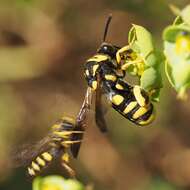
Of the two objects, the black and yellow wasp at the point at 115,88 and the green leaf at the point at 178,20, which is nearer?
the green leaf at the point at 178,20

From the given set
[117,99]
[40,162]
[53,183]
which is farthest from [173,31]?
[40,162]

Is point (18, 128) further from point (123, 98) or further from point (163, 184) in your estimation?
point (123, 98)

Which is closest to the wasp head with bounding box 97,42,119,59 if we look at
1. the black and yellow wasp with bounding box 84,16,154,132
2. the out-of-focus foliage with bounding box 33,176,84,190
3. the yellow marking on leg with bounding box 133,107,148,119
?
the black and yellow wasp with bounding box 84,16,154,132

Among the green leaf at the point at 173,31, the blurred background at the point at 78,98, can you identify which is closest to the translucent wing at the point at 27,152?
the green leaf at the point at 173,31

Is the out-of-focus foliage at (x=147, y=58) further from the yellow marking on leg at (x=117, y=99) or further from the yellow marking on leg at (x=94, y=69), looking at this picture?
the yellow marking on leg at (x=94, y=69)

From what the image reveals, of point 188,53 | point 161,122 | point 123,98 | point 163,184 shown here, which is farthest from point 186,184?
point 188,53

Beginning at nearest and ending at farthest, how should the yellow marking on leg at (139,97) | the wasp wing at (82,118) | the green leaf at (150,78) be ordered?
the green leaf at (150,78)
the yellow marking on leg at (139,97)
the wasp wing at (82,118)
